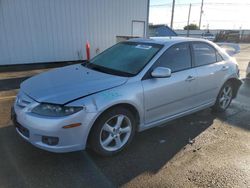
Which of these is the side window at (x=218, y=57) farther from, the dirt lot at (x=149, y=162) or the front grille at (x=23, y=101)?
the front grille at (x=23, y=101)

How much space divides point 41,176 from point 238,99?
213 inches

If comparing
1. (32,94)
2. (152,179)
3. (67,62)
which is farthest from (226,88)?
(67,62)

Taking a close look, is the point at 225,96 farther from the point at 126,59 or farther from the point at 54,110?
the point at 54,110

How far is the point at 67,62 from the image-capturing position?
11.4 meters

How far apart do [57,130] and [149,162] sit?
1336 millimetres

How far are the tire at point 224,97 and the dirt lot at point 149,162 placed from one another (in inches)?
31.9

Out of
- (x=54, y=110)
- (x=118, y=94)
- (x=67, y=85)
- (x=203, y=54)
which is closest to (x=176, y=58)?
(x=203, y=54)

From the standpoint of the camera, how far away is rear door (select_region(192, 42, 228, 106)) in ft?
13.8

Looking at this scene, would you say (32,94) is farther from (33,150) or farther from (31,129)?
(33,150)

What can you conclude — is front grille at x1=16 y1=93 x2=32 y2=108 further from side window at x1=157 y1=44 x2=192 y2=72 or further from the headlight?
side window at x1=157 y1=44 x2=192 y2=72

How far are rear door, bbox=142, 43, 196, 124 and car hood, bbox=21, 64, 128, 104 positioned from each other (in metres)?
0.53

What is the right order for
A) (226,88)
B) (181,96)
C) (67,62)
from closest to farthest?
(181,96) < (226,88) < (67,62)

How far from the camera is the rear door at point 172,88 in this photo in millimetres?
3438

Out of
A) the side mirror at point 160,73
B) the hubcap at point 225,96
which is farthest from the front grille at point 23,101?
the hubcap at point 225,96
